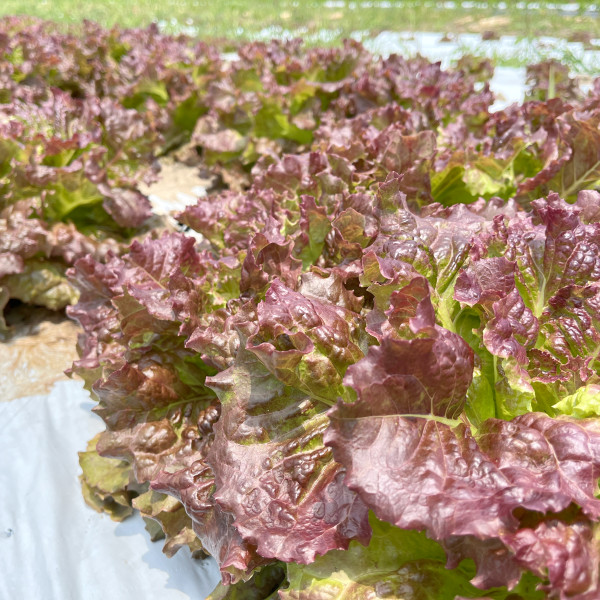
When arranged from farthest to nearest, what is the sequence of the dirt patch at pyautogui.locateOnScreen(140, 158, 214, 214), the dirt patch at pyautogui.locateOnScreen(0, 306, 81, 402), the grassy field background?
the grassy field background
the dirt patch at pyautogui.locateOnScreen(140, 158, 214, 214)
the dirt patch at pyautogui.locateOnScreen(0, 306, 81, 402)

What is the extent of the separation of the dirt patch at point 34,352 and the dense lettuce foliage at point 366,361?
32 cm

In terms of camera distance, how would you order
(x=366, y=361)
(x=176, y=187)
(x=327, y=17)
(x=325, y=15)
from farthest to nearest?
(x=325, y=15), (x=327, y=17), (x=176, y=187), (x=366, y=361)

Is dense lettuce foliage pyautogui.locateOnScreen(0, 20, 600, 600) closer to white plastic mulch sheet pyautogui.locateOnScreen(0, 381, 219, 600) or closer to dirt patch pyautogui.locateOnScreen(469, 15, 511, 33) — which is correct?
white plastic mulch sheet pyautogui.locateOnScreen(0, 381, 219, 600)

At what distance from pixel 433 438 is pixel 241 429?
1.91 feet

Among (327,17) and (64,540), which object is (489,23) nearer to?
(327,17)

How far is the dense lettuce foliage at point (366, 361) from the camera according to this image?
4.40 ft

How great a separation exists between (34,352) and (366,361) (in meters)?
2.68

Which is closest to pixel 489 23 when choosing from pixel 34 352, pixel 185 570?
pixel 34 352

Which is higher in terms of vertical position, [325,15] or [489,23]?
[325,15]

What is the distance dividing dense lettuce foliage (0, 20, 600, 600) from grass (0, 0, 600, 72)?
15.2 ft

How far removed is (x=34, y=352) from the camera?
342 cm

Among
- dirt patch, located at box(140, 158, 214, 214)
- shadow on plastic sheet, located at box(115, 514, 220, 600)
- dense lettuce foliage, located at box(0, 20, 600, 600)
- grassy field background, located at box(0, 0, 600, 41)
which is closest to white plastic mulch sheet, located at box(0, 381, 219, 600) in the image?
shadow on plastic sheet, located at box(115, 514, 220, 600)

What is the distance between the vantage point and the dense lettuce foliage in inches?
52.7

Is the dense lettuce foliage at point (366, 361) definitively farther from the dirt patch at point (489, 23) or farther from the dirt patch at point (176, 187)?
the dirt patch at point (489, 23)
